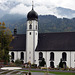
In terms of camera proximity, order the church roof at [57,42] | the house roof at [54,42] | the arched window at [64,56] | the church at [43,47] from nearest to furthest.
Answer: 1. the arched window at [64,56]
2. the church at [43,47]
3. the church roof at [57,42]
4. the house roof at [54,42]

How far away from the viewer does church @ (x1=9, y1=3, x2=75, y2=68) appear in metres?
75.1

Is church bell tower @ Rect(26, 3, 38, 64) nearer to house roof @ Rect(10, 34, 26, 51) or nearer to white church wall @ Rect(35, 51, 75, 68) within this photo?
white church wall @ Rect(35, 51, 75, 68)

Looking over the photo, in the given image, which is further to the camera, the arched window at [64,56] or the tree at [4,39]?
the arched window at [64,56]

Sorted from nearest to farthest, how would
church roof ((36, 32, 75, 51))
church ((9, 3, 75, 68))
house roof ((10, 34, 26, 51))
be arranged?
church ((9, 3, 75, 68)) < church roof ((36, 32, 75, 51)) < house roof ((10, 34, 26, 51))

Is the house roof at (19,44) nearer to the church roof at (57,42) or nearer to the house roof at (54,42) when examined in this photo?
the house roof at (54,42)

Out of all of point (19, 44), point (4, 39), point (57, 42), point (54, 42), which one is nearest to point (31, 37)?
point (19, 44)

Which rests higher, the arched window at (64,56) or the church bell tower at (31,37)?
the church bell tower at (31,37)

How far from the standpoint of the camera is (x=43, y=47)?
258 ft

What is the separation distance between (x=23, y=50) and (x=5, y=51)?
383 inches

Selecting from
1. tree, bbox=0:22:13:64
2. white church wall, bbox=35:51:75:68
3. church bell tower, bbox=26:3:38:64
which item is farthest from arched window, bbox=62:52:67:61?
tree, bbox=0:22:13:64

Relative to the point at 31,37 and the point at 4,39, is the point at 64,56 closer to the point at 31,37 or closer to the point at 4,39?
the point at 31,37

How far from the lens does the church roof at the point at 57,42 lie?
75.8 metres

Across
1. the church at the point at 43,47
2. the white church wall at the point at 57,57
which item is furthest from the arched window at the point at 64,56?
the white church wall at the point at 57,57

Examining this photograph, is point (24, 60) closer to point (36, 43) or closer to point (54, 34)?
point (36, 43)
